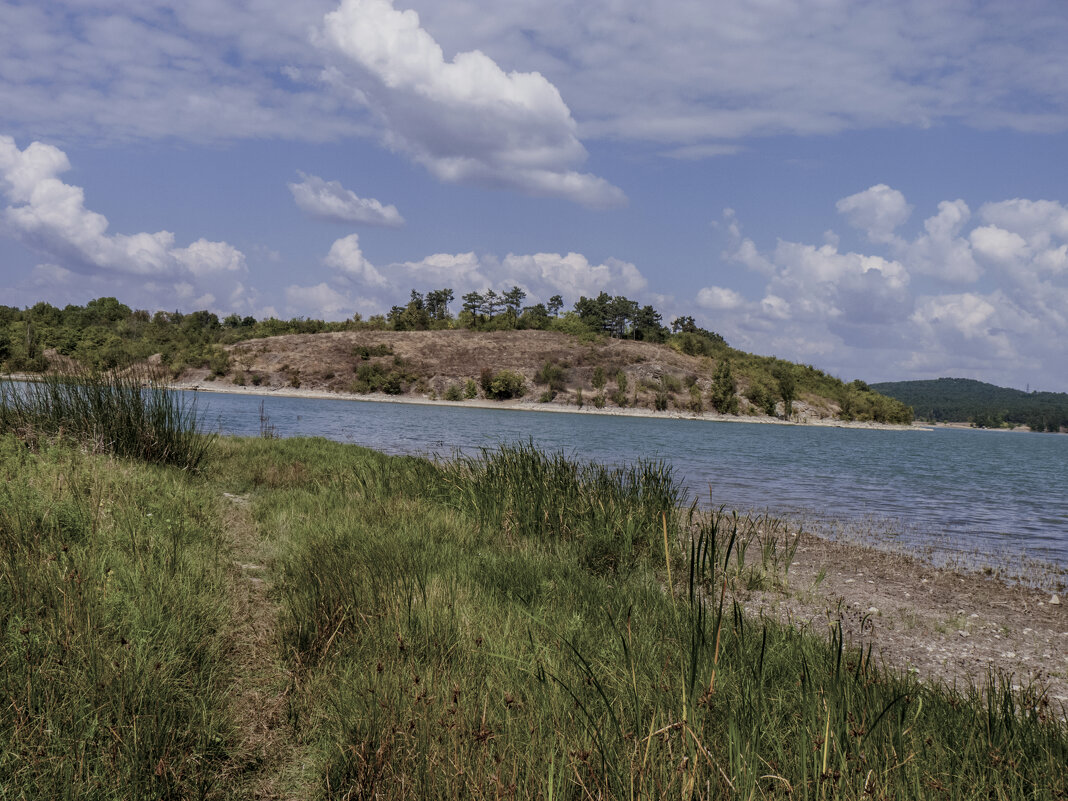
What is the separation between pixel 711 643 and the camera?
3.18 m

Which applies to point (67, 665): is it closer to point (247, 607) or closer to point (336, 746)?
point (336, 746)

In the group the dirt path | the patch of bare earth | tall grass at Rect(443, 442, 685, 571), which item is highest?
tall grass at Rect(443, 442, 685, 571)

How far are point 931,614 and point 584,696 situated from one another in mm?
6212

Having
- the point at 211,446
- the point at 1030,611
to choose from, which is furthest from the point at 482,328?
the point at 1030,611

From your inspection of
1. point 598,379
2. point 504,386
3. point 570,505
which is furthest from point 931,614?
point 598,379

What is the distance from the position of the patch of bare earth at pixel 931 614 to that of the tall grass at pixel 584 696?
1.46 m

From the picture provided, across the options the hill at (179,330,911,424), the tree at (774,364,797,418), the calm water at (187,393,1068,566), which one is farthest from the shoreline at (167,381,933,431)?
the calm water at (187,393,1068,566)

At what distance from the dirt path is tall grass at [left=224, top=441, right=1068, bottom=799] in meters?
0.12

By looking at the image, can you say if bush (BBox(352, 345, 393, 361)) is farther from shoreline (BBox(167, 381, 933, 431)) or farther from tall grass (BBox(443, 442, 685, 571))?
tall grass (BBox(443, 442, 685, 571))

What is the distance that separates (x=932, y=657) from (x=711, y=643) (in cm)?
396

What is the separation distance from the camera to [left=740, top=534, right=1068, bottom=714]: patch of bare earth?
5.54m

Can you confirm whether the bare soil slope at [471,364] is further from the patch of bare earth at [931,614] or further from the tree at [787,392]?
the patch of bare earth at [931,614]

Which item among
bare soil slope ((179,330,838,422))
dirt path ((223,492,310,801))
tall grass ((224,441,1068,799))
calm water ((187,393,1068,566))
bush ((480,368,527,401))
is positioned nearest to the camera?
tall grass ((224,441,1068,799))

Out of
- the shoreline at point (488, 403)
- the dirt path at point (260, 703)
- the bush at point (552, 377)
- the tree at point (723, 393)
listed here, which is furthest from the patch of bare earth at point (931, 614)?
the tree at point (723, 393)
